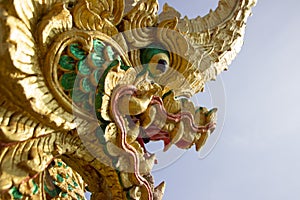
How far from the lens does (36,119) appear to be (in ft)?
5.40

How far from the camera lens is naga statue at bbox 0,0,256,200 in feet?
5.29

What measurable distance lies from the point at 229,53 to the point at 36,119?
4.59ft

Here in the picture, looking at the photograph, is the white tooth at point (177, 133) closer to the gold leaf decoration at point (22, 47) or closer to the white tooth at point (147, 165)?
the white tooth at point (147, 165)

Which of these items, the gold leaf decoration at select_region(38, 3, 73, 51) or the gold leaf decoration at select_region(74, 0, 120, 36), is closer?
the gold leaf decoration at select_region(38, 3, 73, 51)

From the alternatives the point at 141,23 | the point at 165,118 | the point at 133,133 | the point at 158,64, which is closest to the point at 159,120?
the point at 165,118

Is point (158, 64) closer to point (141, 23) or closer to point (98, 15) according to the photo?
point (141, 23)

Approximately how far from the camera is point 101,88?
74.7 inches

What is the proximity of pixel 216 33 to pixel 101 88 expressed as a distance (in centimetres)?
94

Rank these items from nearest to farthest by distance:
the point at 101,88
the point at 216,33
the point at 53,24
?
the point at 53,24 < the point at 101,88 < the point at 216,33

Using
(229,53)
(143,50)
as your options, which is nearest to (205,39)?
(229,53)

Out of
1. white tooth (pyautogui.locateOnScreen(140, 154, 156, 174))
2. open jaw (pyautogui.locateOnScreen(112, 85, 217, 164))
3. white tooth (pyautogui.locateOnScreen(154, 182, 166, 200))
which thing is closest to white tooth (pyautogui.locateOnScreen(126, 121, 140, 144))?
open jaw (pyautogui.locateOnScreen(112, 85, 217, 164))

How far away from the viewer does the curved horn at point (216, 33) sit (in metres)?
2.46

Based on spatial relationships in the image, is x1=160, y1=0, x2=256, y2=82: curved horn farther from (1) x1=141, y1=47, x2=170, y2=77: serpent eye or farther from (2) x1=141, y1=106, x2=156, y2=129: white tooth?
(2) x1=141, y1=106, x2=156, y2=129: white tooth

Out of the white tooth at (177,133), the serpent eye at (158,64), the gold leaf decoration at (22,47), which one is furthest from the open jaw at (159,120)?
the gold leaf decoration at (22,47)
